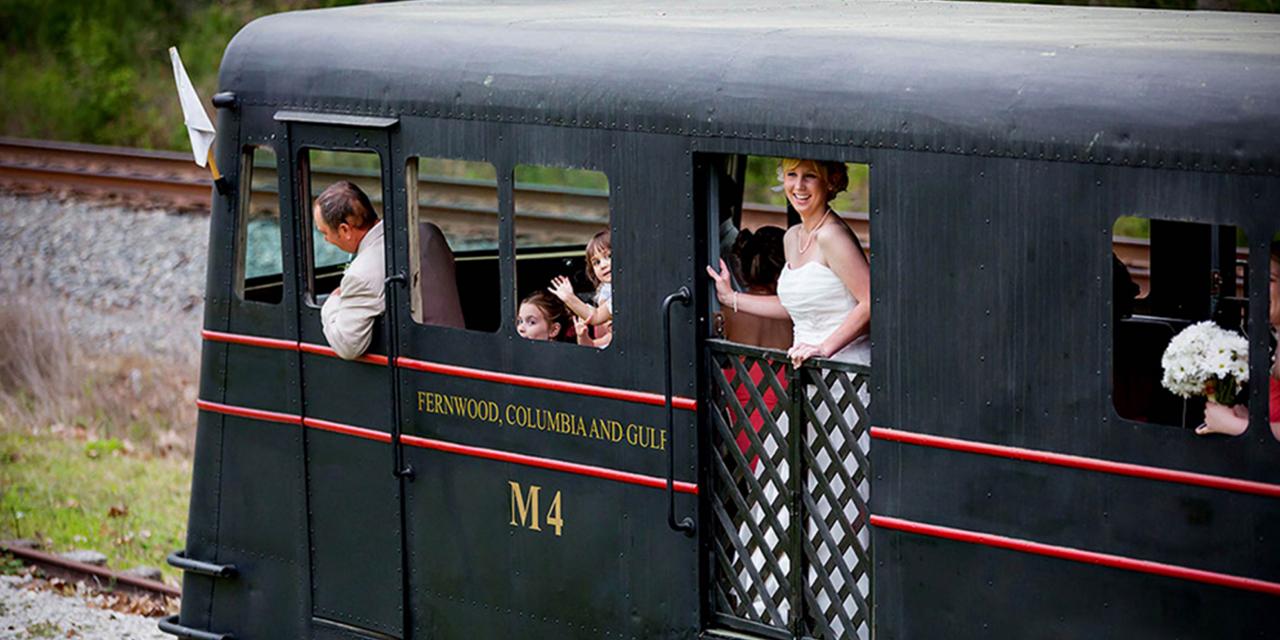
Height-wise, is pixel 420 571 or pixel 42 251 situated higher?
pixel 42 251

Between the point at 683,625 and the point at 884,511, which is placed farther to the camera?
the point at 683,625

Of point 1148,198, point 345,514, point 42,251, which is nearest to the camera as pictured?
point 1148,198

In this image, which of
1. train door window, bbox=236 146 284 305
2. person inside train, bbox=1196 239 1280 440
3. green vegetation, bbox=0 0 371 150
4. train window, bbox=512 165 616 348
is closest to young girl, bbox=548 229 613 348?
train window, bbox=512 165 616 348

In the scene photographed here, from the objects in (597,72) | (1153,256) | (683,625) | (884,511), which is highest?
(597,72)

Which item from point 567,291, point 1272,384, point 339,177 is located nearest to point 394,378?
point 567,291

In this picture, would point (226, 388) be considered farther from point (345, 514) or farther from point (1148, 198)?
point (1148, 198)

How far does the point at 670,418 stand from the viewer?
6.74 meters

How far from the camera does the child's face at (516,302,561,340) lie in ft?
23.9

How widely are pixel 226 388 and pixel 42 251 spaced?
8108 millimetres

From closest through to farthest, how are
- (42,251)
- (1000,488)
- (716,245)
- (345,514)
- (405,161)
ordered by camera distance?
1. (1000,488)
2. (716,245)
3. (405,161)
4. (345,514)
5. (42,251)

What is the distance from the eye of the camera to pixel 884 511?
6309 mm

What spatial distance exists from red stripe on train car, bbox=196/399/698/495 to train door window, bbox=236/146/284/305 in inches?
19.8

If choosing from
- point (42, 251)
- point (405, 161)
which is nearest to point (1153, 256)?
point (405, 161)

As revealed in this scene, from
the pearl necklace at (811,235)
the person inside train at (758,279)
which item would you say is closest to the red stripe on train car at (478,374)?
the person inside train at (758,279)
